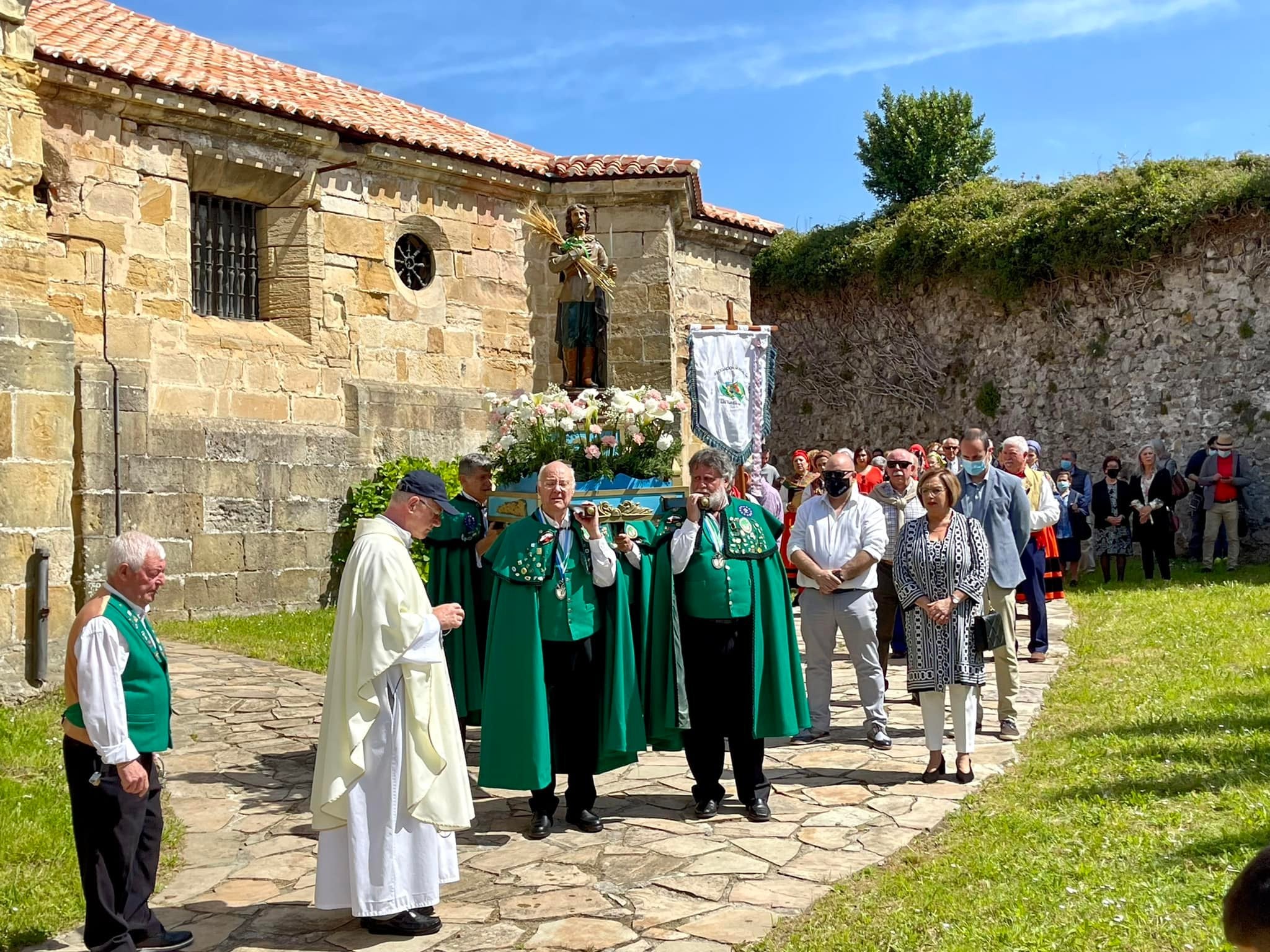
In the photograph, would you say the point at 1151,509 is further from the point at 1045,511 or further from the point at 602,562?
the point at 602,562

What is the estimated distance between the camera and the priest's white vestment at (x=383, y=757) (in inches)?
188

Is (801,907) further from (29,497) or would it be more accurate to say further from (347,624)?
(29,497)

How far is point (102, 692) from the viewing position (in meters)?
4.43

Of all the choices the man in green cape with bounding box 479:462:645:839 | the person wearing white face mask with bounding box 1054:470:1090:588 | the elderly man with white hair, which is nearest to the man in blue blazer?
the elderly man with white hair

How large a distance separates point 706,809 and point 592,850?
2.57ft

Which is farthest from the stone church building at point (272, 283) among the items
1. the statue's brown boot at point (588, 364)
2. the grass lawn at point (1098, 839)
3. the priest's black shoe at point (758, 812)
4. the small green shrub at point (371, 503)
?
the grass lawn at point (1098, 839)

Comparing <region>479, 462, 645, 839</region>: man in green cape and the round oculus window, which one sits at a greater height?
the round oculus window

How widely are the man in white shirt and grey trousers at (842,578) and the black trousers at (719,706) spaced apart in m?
1.62

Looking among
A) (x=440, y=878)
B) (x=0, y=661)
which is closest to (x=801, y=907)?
(x=440, y=878)

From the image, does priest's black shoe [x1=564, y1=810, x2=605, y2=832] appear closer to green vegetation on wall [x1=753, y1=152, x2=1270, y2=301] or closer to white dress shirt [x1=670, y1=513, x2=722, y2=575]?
white dress shirt [x1=670, y1=513, x2=722, y2=575]

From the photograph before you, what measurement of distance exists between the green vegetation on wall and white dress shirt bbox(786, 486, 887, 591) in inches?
507

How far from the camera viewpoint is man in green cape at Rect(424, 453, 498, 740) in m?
7.50

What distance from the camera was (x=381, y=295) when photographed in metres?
15.3

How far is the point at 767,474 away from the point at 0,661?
26.4 ft
